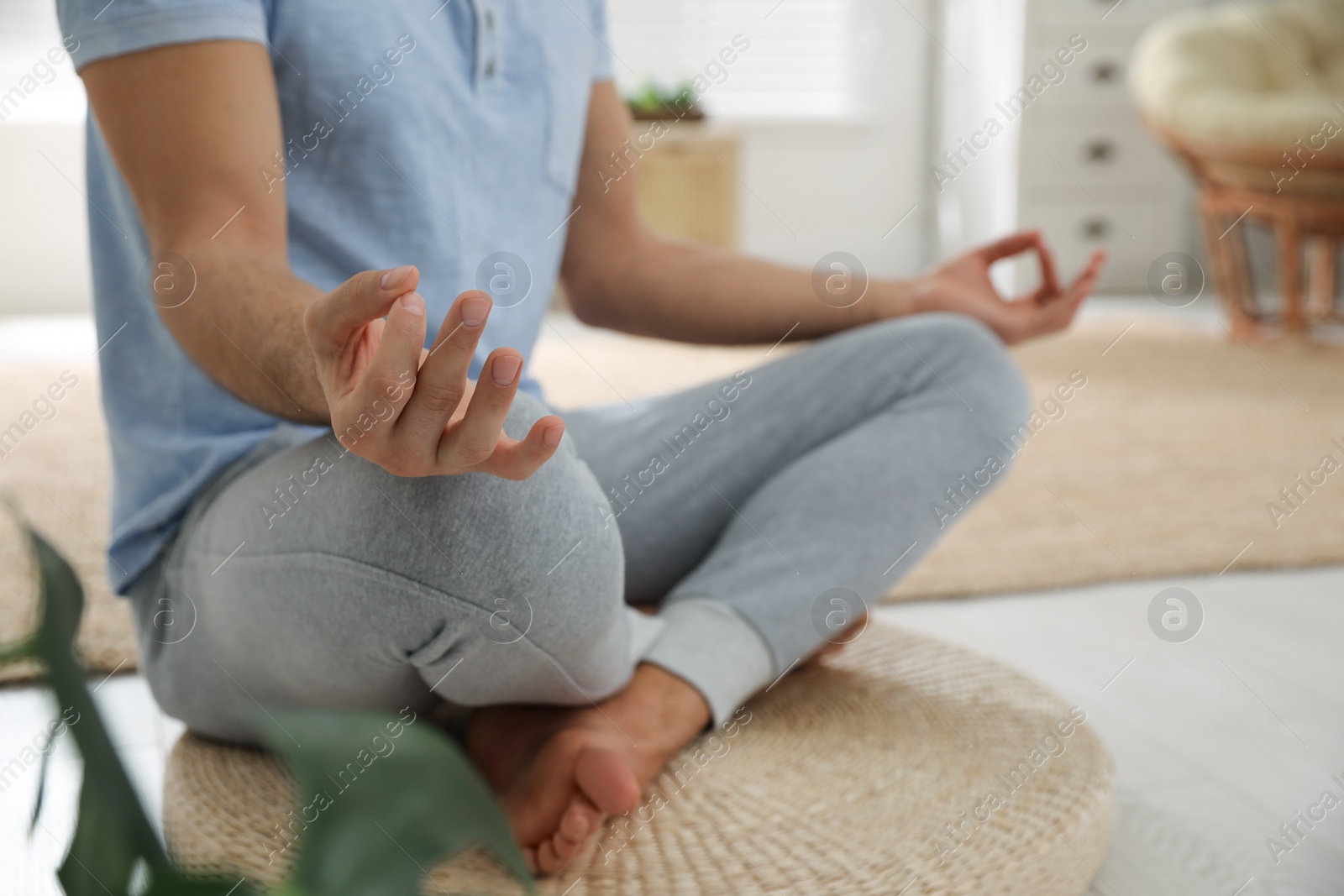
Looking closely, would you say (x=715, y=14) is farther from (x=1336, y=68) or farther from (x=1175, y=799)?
(x=1175, y=799)

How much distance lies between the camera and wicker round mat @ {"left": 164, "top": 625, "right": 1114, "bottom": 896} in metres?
0.57

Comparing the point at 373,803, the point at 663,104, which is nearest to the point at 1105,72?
the point at 663,104

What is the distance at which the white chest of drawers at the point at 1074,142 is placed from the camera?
3.31m

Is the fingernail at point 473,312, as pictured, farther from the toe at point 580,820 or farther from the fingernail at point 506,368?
the toe at point 580,820

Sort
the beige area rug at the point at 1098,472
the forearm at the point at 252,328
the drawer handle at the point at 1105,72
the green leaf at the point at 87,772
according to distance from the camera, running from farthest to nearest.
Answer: the drawer handle at the point at 1105,72
the beige area rug at the point at 1098,472
the forearm at the point at 252,328
the green leaf at the point at 87,772

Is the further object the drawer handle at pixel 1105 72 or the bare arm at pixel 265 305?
the drawer handle at pixel 1105 72

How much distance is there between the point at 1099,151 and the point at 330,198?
10.2 ft

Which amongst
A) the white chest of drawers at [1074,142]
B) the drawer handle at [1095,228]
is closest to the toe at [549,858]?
the white chest of drawers at [1074,142]

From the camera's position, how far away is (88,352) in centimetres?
261

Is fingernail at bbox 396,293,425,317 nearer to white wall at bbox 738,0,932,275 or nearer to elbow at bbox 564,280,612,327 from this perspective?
elbow at bbox 564,280,612,327

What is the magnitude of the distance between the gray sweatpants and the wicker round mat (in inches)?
1.6

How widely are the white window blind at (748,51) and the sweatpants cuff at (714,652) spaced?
3.13m

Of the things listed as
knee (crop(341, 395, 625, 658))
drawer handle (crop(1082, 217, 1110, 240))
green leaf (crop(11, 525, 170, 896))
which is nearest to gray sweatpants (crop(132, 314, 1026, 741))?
knee (crop(341, 395, 625, 658))

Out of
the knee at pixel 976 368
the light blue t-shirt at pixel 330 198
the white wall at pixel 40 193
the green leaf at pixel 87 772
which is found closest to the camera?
the green leaf at pixel 87 772
